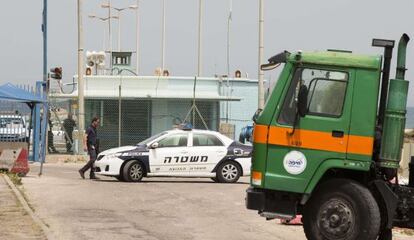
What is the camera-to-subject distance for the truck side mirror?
9414mm

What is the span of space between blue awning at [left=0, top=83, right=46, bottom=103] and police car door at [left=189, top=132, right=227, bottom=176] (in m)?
6.18

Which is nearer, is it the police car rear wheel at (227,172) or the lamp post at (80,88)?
the police car rear wheel at (227,172)

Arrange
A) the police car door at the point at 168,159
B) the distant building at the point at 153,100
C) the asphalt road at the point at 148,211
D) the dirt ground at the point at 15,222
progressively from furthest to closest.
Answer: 1. the distant building at the point at 153,100
2. the police car door at the point at 168,159
3. the asphalt road at the point at 148,211
4. the dirt ground at the point at 15,222

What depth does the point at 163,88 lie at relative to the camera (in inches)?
1416

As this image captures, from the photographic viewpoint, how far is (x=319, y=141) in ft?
31.3

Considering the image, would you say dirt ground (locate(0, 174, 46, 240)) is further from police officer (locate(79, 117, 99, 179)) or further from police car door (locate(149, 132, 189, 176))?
police officer (locate(79, 117, 99, 179))

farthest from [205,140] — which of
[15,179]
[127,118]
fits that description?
[127,118]

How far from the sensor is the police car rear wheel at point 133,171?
65.1 feet

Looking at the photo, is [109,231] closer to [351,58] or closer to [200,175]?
[351,58]

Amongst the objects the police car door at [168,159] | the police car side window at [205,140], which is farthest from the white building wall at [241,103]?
the police car door at [168,159]

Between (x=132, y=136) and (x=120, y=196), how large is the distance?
17338mm

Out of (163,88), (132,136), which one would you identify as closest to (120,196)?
(132,136)

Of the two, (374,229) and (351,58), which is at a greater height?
(351,58)

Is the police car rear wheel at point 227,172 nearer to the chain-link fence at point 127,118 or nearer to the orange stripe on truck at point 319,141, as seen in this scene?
the orange stripe on truck at point 319,141
